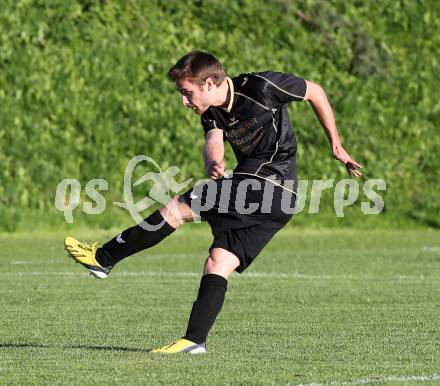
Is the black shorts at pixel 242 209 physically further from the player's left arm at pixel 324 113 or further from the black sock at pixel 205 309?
the player's left arm at pixel 324 113

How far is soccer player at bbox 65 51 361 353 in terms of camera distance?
7.18 m

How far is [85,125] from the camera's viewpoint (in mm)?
22156

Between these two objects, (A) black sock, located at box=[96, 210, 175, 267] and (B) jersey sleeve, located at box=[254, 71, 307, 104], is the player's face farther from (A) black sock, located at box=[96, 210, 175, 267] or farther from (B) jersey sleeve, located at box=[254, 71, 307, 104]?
(A) black sock, located at box=[96, 210, 175, 267]

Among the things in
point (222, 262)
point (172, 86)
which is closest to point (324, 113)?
point (222, 262)

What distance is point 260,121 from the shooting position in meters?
7.30

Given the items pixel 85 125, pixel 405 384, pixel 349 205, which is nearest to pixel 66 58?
pixel 85 125

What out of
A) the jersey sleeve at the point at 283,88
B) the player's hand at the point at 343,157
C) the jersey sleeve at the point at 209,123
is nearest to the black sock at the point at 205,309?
the jersey sleeve at the point at 209,123

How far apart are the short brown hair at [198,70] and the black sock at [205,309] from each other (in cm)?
112

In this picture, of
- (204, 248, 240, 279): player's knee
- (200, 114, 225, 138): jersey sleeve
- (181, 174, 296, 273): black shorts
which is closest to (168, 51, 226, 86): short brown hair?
(200, 114, 225, 138): jersey sleeve

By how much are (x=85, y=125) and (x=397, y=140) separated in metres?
6.31

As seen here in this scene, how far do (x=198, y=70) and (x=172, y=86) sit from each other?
628 inches

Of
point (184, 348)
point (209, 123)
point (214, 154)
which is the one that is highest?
point (209, 123)

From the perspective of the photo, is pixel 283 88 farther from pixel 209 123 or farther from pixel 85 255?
pixel 85 255

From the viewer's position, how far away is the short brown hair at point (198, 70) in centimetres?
707
